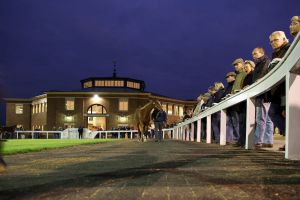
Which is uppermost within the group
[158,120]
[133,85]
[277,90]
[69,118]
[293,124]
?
[133,85]

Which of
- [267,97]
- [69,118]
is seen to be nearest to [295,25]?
[267,97]

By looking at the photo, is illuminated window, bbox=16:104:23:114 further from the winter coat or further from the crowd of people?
the winter coat

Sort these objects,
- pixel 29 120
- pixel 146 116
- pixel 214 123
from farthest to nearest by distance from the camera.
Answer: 1. pixel 29 120
2. pixel 146 116
3. pixel 214 123

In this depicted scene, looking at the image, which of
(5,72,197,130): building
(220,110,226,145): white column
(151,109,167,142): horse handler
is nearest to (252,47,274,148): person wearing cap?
(220,110,226,145): white column

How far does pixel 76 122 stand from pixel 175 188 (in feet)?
265

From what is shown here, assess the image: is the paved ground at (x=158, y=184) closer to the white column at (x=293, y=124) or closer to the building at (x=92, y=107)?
the white column at (x=293, y=124)

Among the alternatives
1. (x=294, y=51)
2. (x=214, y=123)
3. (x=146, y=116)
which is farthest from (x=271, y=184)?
(x=146, y=116)

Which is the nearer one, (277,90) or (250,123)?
(277,90)

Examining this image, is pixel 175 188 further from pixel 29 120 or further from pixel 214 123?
pixel 29 120

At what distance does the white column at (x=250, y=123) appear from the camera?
9836 millimetres

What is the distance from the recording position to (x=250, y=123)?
388 inches

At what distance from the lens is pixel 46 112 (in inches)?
3314

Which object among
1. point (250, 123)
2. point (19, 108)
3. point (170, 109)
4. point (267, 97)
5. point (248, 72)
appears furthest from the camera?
point (19, 108)

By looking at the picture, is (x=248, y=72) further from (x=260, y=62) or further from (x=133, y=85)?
(x=133, y=85)
